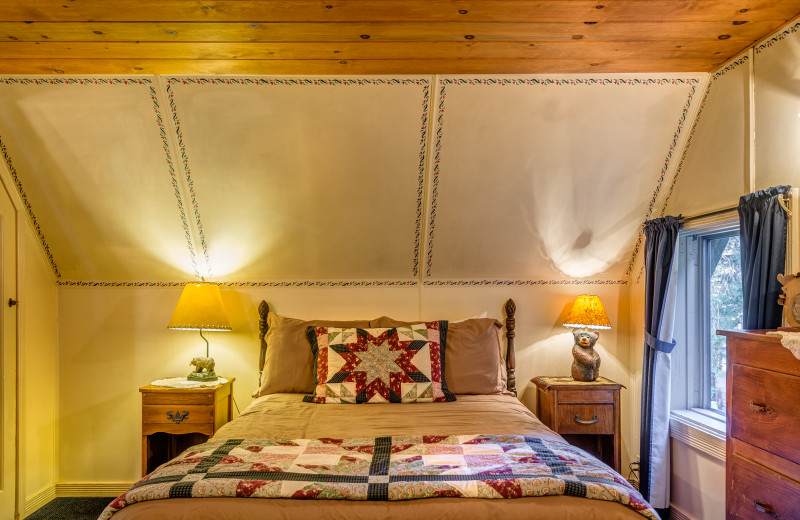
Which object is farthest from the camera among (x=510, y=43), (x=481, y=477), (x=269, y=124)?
(x=269, y=124)

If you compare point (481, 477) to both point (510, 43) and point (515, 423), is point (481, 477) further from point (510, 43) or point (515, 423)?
point (510, 43)

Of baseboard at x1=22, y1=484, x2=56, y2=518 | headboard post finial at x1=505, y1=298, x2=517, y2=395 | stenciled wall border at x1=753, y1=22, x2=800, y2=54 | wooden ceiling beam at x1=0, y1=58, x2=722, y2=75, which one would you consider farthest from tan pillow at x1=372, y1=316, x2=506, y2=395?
baseboard at x1=22, y1=484, x2=56, y2=518

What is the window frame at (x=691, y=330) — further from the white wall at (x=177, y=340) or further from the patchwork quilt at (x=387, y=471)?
the patchwork quilt at (x=387, y=471)

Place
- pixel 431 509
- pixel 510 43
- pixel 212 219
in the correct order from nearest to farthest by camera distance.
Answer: pixel 431 509 < pixel 510 43 < pixel 212 219

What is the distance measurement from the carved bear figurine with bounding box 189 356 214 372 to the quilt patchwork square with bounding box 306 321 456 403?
72 centimetres

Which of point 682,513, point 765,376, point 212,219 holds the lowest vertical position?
point 682,513

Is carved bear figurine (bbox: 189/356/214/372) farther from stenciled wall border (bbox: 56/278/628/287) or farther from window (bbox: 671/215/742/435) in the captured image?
window (bbox: 671/215/742/435)

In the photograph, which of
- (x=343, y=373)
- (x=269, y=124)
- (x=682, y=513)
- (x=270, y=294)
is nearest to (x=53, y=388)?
(x=270, y=294)

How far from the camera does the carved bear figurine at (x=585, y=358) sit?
11.1 ft

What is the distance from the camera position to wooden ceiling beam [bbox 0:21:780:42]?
220 cm

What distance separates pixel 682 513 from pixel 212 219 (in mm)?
3122

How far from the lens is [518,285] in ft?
12.1

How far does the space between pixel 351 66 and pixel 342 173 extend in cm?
67

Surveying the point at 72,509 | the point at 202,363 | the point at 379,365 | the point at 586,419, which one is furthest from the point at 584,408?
the point at 72,509
